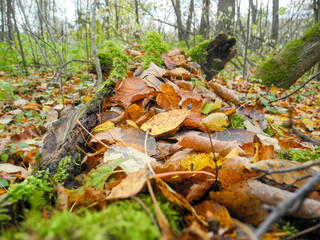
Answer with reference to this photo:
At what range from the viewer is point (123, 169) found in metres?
0.92

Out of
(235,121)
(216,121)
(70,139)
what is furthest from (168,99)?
(70,139)

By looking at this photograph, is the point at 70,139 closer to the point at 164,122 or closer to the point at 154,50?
the point at 164,122

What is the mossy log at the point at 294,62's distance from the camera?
424cm

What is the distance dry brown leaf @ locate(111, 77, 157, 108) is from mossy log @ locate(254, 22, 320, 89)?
155 inches

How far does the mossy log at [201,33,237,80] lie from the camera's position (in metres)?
2.88

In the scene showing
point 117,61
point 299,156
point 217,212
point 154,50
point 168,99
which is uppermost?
point 154,50

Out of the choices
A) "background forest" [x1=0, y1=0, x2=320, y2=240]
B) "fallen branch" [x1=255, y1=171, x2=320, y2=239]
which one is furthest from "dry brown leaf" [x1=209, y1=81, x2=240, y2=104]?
"fallen branch" [x1=255, y1=171, x2=320, y2=239]

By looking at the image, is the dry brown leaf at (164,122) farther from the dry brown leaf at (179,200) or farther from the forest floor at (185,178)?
the dry brown leaf at (179,200)

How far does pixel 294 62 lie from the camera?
14.3ft

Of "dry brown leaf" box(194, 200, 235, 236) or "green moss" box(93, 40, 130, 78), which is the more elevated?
"green moss" box(93, 40, 130, 78)

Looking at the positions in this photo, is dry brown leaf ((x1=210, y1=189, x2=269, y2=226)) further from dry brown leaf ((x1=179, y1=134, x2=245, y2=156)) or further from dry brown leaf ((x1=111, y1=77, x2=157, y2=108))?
dry brown leaf ((x1=111, y1=77, x2=157, y2=108))

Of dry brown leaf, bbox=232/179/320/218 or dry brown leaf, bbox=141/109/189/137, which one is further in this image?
dry brown leaf, bbox=141/109/189/137

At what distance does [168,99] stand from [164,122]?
252 millimetres

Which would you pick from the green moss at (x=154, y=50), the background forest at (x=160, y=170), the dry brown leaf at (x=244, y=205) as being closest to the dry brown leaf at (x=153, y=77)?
the background forest at (x=160, y=170)
